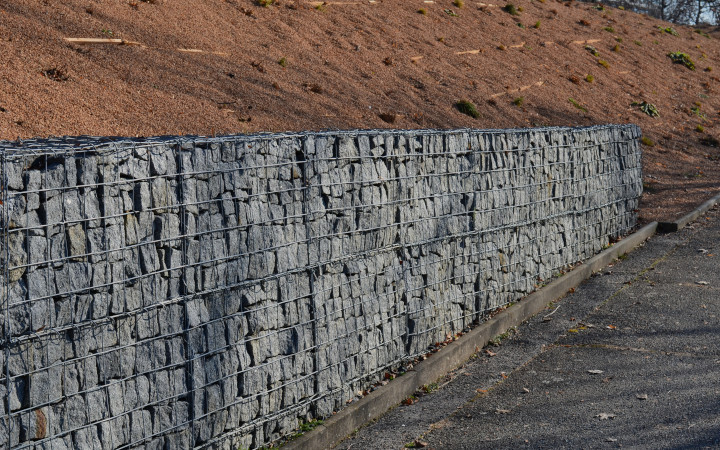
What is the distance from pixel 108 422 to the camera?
3.70 metres

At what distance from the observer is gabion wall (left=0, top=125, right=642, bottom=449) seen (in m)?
3.41

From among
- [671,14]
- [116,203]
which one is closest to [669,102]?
[116,203]

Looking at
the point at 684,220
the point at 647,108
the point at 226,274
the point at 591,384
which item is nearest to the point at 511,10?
the point at 647,108

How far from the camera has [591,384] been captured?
240 inches

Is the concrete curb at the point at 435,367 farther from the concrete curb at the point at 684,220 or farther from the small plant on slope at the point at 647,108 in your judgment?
the small plant on slope at the point at 647,108

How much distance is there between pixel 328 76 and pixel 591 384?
10137 mm

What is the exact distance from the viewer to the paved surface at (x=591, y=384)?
5.13 m

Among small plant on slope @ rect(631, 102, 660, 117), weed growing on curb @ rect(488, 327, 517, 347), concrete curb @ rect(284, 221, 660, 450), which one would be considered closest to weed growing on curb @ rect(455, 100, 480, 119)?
concrete curb @ rect(284, 221, 660, 450)

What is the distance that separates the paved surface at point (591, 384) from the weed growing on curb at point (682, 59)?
2409 centimetres

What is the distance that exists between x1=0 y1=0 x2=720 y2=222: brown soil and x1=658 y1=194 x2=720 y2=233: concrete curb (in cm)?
30

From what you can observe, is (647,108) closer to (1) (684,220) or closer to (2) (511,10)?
(2) (511,10)

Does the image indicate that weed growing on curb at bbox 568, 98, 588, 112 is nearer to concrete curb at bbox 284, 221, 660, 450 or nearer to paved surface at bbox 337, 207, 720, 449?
concrete curb at bbox 284, 221, 660, 450

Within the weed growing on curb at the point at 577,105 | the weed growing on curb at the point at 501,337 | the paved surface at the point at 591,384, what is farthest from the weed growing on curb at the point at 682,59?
the weed growing on curb at the point at 501,337

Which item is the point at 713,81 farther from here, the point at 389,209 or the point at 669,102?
the point at 389,209
